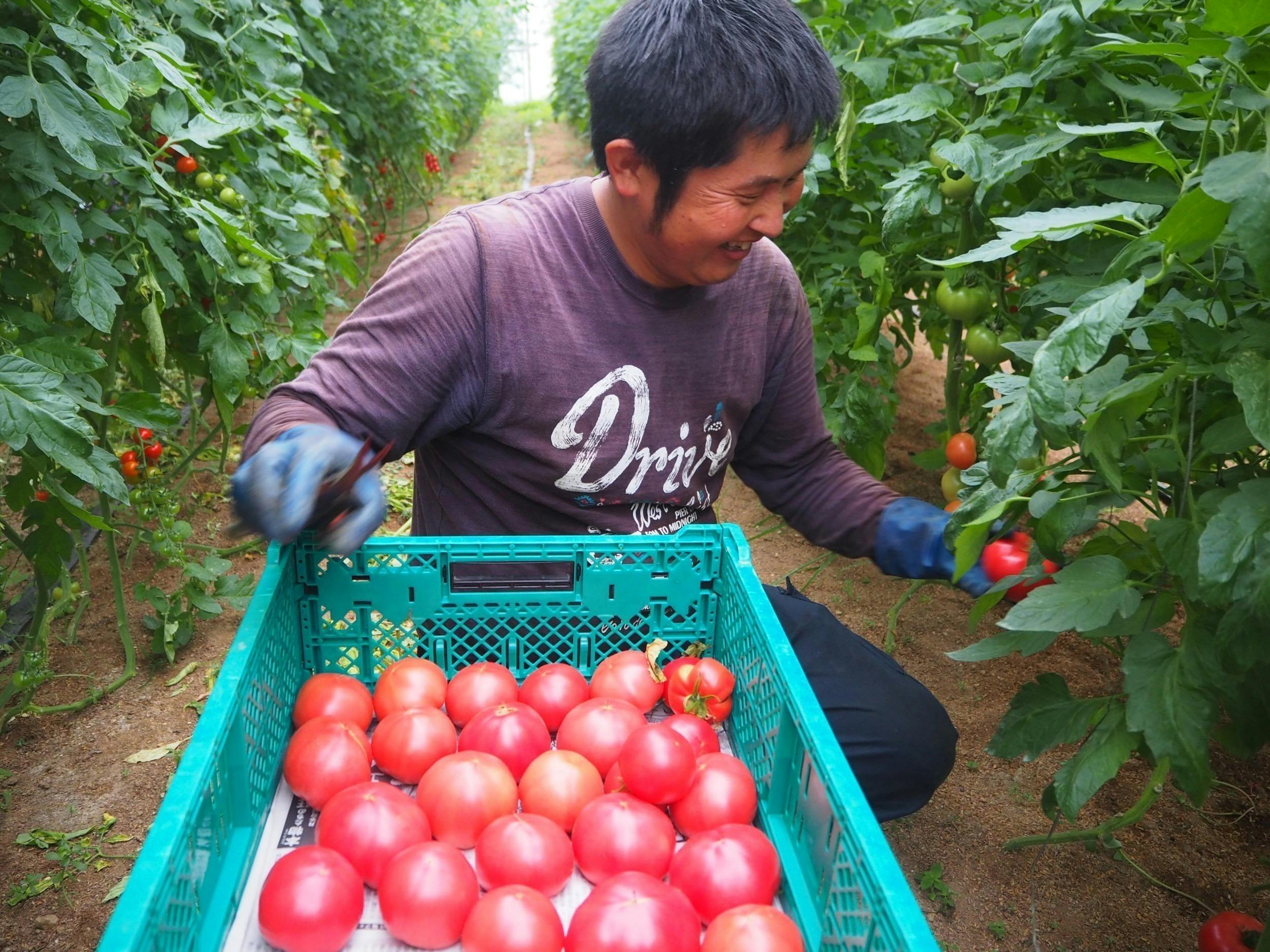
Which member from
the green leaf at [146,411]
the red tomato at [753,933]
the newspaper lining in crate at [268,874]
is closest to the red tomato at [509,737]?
the newspaper lining in crate at [268,874]

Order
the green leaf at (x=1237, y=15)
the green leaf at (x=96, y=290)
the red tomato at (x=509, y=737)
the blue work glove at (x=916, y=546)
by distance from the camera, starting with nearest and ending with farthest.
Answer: the green leaf at (x=1237, y=15), the red tomato at (x=509, y=737), the blue work glove at (x=916, y=546), the green leaf at (x=96, y=290)

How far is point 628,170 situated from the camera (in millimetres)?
1562

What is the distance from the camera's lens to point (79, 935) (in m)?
1.77

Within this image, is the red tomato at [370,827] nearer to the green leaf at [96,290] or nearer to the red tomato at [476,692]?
the red tomato at [476,692]

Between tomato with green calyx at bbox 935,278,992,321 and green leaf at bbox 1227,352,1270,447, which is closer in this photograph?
green leaf at bbox 1227,352,1270,447

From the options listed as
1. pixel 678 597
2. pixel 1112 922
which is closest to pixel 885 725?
pixel 678 597

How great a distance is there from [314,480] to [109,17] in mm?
1113

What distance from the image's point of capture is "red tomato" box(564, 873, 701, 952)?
3.41 ft

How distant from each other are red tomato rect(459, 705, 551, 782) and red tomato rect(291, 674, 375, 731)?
0.15m

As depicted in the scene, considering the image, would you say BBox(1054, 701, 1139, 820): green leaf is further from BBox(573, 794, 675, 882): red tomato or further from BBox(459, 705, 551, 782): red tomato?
BBox(459, 705, 551, 782): red tomato

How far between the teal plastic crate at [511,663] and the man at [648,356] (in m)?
0.17

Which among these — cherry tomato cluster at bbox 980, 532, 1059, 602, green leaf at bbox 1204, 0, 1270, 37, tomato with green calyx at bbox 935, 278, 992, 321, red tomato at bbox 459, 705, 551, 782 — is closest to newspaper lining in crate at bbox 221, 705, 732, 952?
red tomato at bbox 459, 705, 551, 782

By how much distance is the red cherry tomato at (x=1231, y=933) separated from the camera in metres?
1.53

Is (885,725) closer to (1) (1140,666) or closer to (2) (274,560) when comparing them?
(1) (1140,666)
